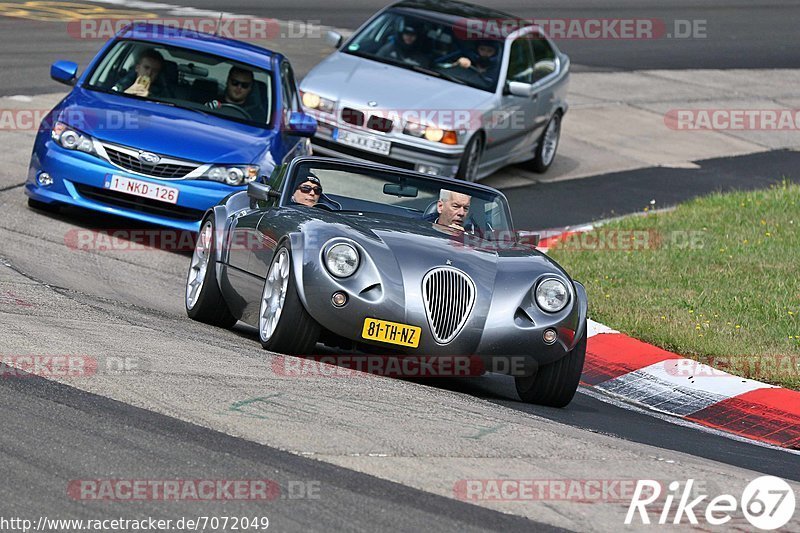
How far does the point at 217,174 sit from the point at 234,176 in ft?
0.47

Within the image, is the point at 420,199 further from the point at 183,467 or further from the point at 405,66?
the point at 405,66

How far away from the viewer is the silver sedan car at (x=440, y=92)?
1465 cm

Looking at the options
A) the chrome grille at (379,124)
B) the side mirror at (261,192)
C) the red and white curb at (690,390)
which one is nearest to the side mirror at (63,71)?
the chrome grille at (379,124)

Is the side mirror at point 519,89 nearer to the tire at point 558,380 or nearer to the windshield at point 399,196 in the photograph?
the windshield at point 399,196

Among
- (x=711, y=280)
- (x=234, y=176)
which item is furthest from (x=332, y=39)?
(x=711, y=280)

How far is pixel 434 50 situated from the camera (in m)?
15.9

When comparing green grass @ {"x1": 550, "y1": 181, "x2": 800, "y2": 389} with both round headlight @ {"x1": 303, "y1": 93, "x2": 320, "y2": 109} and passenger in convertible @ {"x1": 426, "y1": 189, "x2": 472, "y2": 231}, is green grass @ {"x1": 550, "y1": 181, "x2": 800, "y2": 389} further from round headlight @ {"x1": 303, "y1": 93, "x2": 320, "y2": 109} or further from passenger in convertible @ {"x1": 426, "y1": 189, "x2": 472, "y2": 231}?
round headlight @ {"x1": 303, "y1": 93, "x2": 320, "y2": 109}

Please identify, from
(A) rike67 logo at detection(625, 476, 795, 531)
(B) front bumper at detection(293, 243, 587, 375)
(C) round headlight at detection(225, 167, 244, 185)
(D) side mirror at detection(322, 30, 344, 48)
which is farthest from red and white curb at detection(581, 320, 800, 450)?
(D) side mirror at detection(322, 30, 344, 48)

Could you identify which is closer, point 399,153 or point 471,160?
point 399,153

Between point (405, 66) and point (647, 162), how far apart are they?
14.7 feet

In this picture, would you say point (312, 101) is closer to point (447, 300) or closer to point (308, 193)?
point (308, 193)

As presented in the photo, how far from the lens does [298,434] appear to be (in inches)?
234

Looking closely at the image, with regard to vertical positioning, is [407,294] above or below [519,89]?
below

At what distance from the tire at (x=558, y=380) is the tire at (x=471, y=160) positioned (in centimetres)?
680
